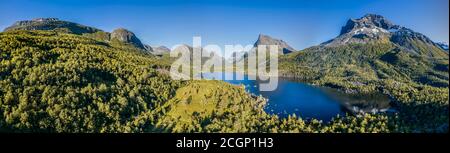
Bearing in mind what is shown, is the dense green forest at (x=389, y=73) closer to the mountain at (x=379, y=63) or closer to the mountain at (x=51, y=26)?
the mountain at (x=379, y=63)

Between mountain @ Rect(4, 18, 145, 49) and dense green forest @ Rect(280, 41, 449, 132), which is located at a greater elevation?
mountain @ Rect(4, 18, 145, 49)

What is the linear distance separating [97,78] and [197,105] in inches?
800

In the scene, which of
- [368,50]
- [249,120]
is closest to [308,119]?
[249,120]

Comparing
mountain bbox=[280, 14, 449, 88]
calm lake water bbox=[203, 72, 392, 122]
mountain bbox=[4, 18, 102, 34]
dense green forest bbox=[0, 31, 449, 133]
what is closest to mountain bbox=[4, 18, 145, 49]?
mountain bbox=[4, 18, 102, 34]

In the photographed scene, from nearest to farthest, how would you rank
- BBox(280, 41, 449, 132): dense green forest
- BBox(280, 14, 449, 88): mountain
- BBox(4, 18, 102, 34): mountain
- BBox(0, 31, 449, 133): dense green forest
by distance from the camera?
1. BBox(0, 31, 449, 133): dense green forest
2. BBox(280, 41, 449, 132): dense green forest
3. BBox(280, 14, 449, 88): mountain
4. BBox(4, 18, 102, 34): mountain

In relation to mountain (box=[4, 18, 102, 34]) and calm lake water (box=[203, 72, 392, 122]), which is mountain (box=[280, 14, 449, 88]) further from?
mountain (box=[4, 18, 102, 34])

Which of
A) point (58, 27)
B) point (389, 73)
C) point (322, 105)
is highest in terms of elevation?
point (58, 27)

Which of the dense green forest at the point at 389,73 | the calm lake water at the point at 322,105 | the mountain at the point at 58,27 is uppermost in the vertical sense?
the mountain at the point at 58,27

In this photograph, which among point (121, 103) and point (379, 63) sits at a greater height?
point (379, 63)

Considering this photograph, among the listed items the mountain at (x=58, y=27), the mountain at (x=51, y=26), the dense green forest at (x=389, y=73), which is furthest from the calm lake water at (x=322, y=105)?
the mountain at (x=51, y=26)

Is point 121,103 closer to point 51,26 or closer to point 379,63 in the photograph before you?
point 51,26

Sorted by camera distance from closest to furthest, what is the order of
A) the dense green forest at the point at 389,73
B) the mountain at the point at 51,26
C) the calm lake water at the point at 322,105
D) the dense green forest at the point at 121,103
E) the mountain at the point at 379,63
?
the dense green forest at the point at 121,103, the calm lake water at the point at 322,105, the dense green forest at the point at 389,73, the mountain at the point at 379,63, the mountain at the point at 51,26

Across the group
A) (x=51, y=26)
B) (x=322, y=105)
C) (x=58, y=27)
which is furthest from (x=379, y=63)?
(x=51, y=26)
